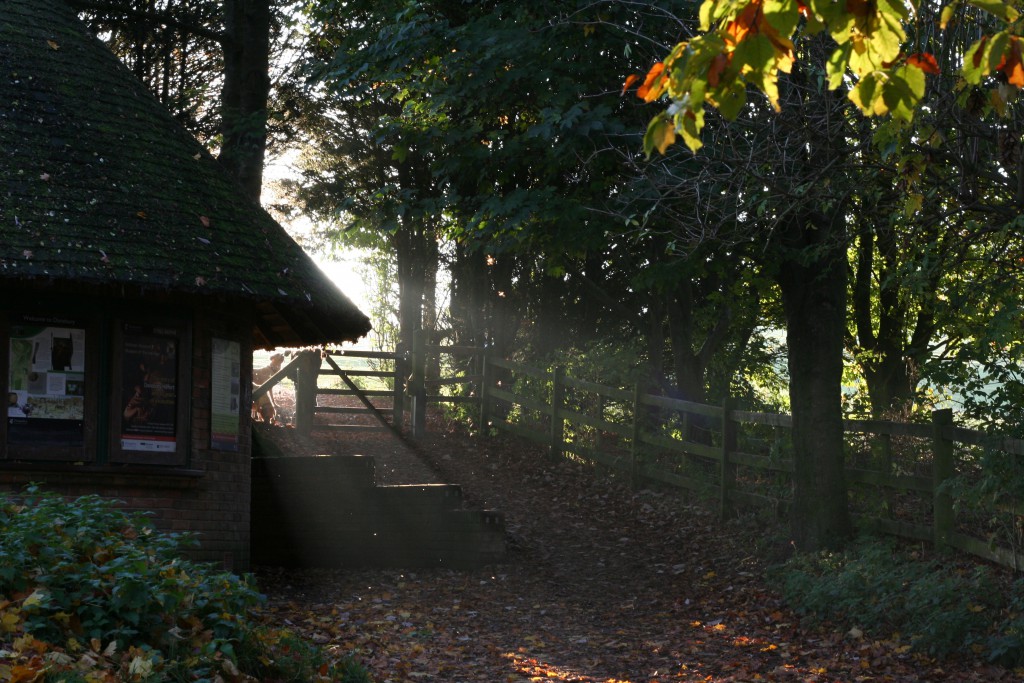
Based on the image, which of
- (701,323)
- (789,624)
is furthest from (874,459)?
(701,323)

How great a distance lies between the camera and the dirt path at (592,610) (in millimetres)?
7828

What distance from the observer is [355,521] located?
11672 mm

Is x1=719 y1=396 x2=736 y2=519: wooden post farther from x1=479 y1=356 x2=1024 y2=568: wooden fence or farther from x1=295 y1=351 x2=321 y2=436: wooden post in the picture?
x1=295 y1=351 x2=321 y2=436: wooden post

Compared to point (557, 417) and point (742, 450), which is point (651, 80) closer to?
point (742, 450)

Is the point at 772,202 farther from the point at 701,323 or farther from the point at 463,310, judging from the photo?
the point at 463,310

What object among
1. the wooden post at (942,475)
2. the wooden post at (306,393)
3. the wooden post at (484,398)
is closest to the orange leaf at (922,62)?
the wooden post at (942,475)

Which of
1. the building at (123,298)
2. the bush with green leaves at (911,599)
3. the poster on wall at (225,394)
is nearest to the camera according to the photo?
the bush with green leaves at (911,599)

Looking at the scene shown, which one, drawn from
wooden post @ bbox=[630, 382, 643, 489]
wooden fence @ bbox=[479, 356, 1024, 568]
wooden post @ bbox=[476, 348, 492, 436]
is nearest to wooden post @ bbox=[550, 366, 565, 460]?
wooden fence @ bbox=[479, 356, 1024, 568]

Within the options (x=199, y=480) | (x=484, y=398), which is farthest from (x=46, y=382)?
(x=484, y=398)

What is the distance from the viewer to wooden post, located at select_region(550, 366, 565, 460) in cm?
1753

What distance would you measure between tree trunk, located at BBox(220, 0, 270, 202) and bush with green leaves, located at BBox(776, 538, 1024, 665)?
8.20 metres

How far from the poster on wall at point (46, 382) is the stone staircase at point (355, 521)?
2568 millimetres

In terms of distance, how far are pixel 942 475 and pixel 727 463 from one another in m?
3.84

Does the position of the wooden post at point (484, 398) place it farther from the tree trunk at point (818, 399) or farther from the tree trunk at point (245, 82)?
the tree trunk at point (818, 399)
